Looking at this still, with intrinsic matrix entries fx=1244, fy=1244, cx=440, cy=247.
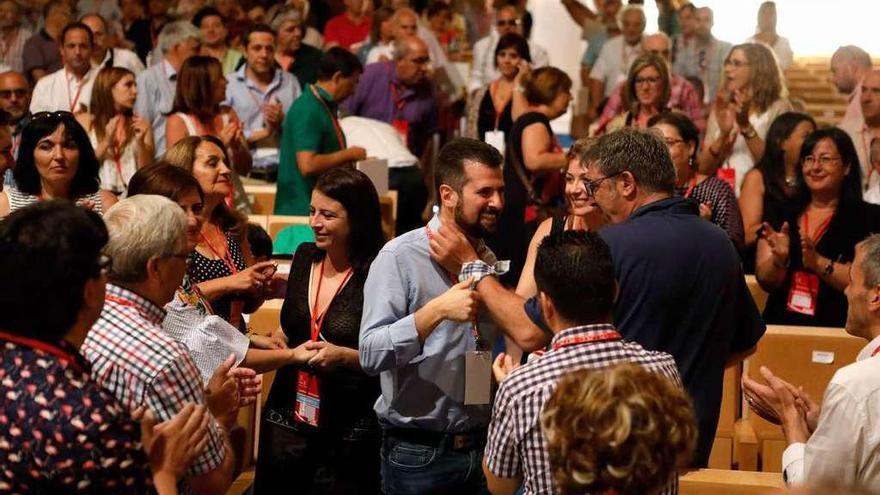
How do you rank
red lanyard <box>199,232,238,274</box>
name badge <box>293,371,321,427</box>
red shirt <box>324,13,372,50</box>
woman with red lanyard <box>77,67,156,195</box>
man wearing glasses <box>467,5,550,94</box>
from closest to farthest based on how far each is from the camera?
name badge <box>293,371,321,427</box> → red lanyard <box>199,232,238,274</box> → woman with red lanyard <box>77,67,156,195</box> → man wearing glasses <box>467,5,550,94</box> → red shirt <box>324,13,372,50</box>

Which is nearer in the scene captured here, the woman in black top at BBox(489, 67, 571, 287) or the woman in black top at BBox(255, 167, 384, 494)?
the woman in black top at BBox(255, 167, 384, 494)

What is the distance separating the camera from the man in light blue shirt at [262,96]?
8422mm

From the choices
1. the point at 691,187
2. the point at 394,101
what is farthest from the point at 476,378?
the point at 394,101

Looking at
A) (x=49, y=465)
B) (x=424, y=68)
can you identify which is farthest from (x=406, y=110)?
(x=49, y=465)

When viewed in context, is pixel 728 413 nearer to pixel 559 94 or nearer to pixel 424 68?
pixel 559 94

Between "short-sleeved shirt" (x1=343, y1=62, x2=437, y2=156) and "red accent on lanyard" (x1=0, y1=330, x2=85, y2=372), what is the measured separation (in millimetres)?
7213

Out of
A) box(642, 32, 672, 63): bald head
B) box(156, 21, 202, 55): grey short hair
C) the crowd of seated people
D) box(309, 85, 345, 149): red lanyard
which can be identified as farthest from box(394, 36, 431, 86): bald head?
box(309, 85, 345, 149): red lanyard

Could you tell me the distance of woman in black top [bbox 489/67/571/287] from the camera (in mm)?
7324

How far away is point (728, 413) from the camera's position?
4848 millimetres

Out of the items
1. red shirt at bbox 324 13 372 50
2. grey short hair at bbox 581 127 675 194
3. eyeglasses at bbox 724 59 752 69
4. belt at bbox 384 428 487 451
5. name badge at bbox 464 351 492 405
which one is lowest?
belt at bbox 384 428 487 451

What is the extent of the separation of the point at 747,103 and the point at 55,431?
6.45 m

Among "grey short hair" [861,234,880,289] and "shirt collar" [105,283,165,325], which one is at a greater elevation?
"shirt collar" [105,283,165,325]

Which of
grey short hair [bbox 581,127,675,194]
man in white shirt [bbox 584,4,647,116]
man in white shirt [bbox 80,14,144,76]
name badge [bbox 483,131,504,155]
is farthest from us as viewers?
man in white shirt [bbox 584,4,647,116]

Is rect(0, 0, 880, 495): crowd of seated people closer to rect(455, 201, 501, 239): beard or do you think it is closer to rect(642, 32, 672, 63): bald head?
rect(455, 201, 501, 239): beard
